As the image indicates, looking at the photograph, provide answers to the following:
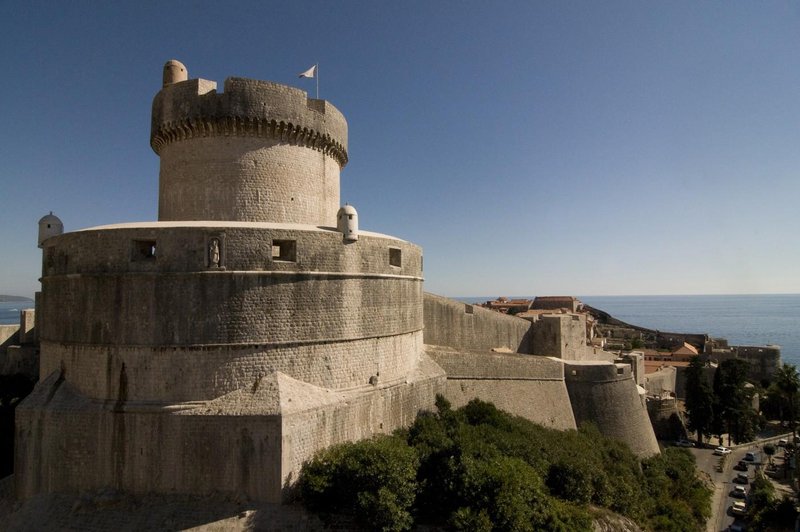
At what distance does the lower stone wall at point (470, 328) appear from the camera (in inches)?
685

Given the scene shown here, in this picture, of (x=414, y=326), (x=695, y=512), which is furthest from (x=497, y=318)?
(x=695, y=512)

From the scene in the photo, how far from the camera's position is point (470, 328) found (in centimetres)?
1872

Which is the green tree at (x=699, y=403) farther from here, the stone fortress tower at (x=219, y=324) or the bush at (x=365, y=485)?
the bush at (x=365, y=485)

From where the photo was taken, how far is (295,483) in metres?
9.69

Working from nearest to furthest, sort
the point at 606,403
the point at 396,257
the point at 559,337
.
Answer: the point at 396,257 → the point at 606,403 → the point at 559,337

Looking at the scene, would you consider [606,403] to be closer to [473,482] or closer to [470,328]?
[470,328]

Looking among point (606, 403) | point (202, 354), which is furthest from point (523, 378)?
point (202, 354)

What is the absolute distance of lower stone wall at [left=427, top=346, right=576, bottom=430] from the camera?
1564 centimetres

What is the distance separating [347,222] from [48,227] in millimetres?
8007

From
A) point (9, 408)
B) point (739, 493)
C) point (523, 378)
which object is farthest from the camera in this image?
point (739, 493)

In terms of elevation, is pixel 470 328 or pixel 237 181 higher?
pixel 237 181

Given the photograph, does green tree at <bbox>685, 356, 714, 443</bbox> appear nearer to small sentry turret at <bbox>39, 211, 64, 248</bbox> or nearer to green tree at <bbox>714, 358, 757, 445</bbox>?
green tree at <bbox>714, 358, 757, 445</bbox>

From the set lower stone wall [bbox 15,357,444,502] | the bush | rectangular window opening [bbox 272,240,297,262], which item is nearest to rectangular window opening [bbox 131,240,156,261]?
rectangular window opening [bbox 272,240,297,262]

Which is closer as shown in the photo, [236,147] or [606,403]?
[236,147]
